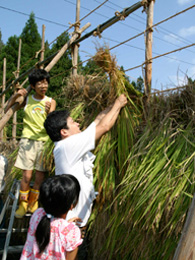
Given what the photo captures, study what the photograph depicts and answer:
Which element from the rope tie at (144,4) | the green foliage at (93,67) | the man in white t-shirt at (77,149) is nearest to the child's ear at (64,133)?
the man in white t-shirt at (77,149)

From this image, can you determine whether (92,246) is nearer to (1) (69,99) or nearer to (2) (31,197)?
(2) (31,197)

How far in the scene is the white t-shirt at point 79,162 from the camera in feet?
5.82

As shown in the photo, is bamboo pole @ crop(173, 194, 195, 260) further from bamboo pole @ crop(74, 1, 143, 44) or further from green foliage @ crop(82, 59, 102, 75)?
bamboo pole @ crop(74, 1, 143, 44)

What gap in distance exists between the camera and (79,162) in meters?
1.86

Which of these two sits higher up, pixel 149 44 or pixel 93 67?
pixel 149 44

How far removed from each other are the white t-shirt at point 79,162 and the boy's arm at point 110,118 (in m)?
0.05

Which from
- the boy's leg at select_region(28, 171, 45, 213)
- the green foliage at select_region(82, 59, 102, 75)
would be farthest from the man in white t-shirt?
the boy's leg at select_region(28, 171, 45, 213)

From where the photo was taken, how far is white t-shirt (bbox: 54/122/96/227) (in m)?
1.78

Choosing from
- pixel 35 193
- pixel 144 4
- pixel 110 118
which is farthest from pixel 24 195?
pixel 144 4

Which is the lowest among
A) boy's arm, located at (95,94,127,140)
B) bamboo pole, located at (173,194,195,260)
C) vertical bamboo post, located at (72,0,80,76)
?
bamboo pole, located at (173,194,195,260)

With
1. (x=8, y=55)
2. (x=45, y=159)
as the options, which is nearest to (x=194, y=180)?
(x=45, y=159)

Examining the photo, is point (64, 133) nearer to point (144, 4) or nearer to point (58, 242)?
point (58, 242)

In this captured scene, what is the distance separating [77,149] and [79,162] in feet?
0.42

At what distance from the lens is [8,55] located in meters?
13.7
